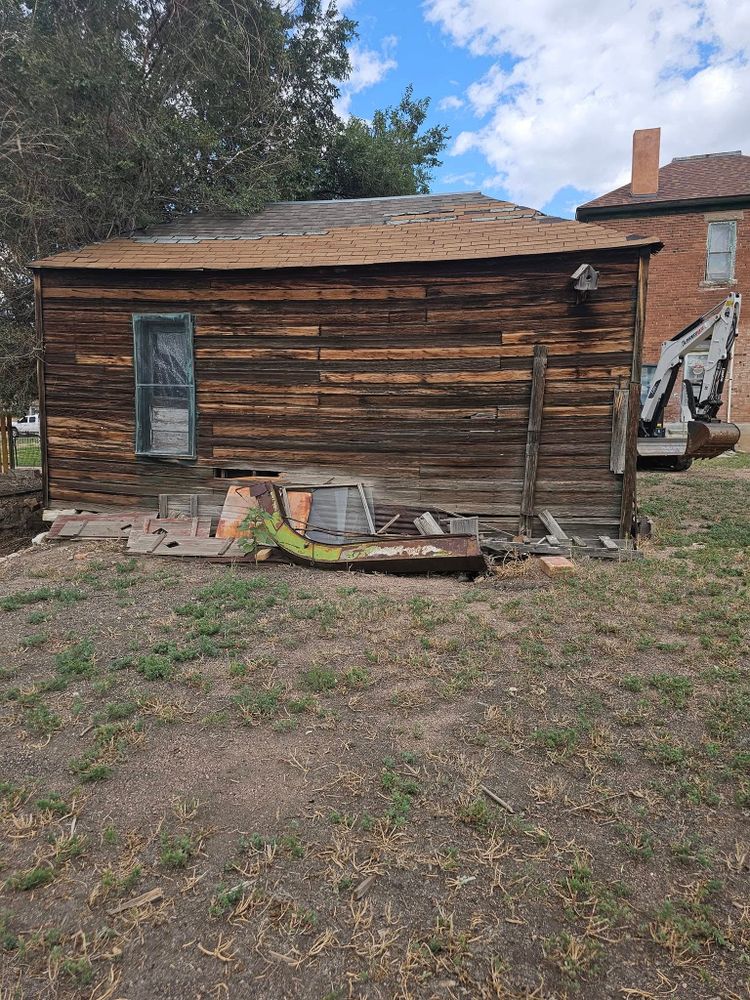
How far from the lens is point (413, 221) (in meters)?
8.59

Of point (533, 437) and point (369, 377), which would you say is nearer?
point (533, 437)

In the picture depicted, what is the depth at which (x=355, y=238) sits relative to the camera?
27.1 ft

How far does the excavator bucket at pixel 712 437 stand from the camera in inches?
372

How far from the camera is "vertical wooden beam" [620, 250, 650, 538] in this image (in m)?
6.88

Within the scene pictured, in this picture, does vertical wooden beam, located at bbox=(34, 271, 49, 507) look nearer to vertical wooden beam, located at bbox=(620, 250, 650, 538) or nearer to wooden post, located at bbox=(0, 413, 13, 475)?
wooden post, located at bbox=(0, 413, 13, 475)

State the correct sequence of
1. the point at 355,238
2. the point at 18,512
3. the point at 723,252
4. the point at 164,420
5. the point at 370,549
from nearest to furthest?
the point at 370,549
the point at 355,238
the point at 164,420
the point at 18,512
the point at 723,252

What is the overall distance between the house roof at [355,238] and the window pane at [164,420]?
1.70 m

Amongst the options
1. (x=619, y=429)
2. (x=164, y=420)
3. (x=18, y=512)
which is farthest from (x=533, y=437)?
(x=18, y=512)

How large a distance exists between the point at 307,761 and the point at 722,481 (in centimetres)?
1307

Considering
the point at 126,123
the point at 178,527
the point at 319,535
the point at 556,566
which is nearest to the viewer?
the point at 556,566

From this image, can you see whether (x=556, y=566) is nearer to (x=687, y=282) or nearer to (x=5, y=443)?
(x=5, y=443)

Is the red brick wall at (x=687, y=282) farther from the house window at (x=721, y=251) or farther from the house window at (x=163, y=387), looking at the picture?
the house window at (x=163, y=387)

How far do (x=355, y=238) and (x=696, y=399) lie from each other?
8.19 m

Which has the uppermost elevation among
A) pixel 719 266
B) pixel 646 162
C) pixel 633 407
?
pixel 646 162
